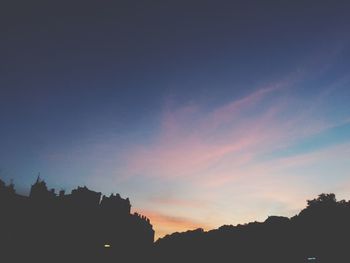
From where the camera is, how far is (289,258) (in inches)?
1939

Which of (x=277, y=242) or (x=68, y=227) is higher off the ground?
(x=68, y=227)

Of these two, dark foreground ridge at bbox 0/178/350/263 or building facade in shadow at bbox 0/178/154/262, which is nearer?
dark foreground ridge at bbox 0/178/350/263

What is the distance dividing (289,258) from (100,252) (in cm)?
3369

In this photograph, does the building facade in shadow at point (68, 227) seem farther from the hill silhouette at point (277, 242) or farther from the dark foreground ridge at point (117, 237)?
the hill silhouette at point (277, 242)

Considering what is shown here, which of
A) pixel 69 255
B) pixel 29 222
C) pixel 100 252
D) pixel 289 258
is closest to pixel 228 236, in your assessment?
pixel 289 258

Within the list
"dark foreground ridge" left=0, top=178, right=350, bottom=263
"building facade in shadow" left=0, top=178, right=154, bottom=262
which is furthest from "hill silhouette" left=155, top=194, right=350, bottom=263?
"building facade in shadow" left=0, top=178, right=154, bottom=262

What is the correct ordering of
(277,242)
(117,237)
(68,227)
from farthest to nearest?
(117,237), (68,227), (277,242)

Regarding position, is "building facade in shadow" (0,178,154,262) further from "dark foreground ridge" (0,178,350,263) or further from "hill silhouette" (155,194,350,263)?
"hill silhouette" (155,194,350,263)

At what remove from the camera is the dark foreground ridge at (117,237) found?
4984cm

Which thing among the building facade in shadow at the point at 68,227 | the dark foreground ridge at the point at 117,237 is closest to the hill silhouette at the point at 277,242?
the dark foreground ridge at the point at 117,237

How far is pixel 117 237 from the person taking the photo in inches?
2781

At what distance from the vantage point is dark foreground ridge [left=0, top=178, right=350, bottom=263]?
4984cm

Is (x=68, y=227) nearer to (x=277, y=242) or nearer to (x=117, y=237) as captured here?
(x=117, y=237)

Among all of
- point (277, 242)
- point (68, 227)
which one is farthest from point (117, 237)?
point (277, 242)
